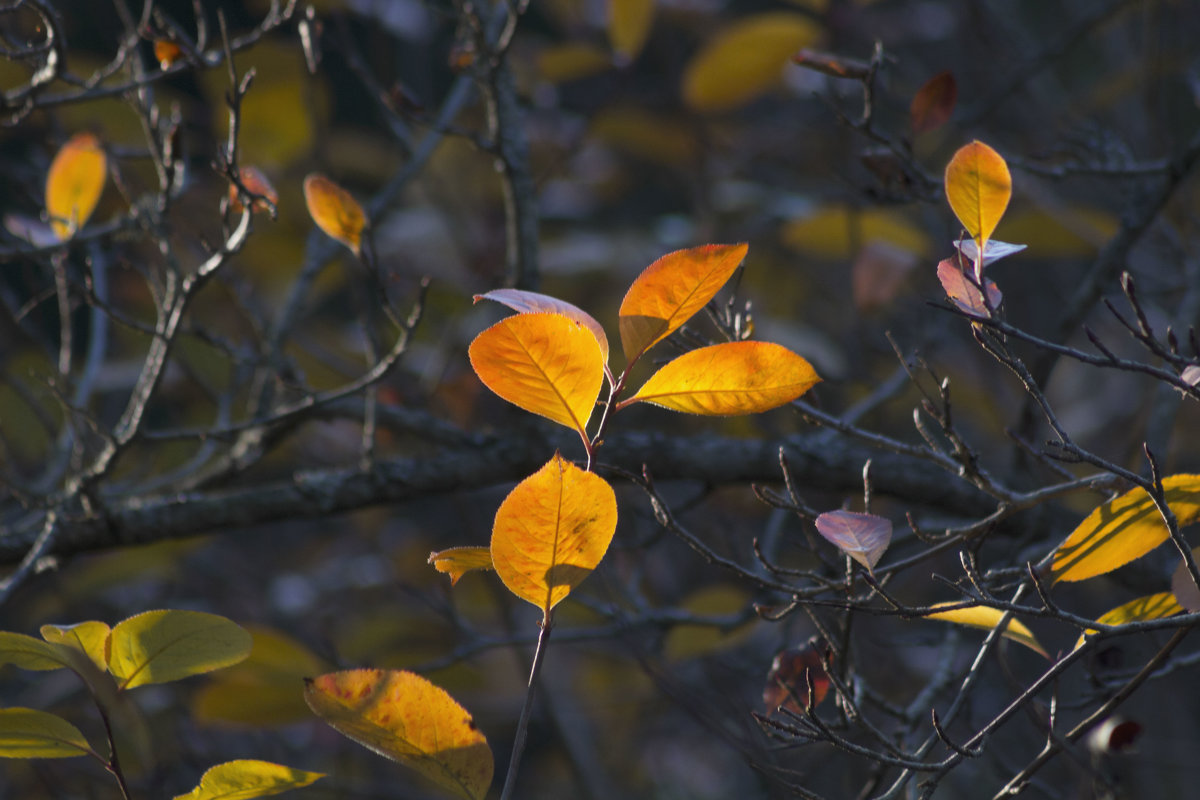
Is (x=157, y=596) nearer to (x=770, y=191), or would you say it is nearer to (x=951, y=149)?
(x=770, y=191)

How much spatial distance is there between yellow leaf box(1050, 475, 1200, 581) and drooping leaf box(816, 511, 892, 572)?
0.14 meters

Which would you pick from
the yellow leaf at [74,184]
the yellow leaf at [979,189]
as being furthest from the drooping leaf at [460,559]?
the yellow leaf at [74,184]

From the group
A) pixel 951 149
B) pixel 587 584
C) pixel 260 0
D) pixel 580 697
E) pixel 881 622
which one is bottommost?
A: pixel 580 697

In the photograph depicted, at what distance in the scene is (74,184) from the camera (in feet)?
3.40

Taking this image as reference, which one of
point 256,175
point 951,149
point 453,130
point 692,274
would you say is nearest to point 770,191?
point 951,149

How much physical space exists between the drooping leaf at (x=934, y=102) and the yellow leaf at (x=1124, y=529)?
18.0 inches

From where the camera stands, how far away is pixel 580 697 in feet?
7.57

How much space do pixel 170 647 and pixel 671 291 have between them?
0.40 m

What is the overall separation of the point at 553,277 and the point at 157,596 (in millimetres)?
1327

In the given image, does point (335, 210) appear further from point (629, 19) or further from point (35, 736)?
point (629, 19)

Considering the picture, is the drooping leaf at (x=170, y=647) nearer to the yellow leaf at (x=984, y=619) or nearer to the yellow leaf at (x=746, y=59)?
the yellow leaf at (x=984, y=619)

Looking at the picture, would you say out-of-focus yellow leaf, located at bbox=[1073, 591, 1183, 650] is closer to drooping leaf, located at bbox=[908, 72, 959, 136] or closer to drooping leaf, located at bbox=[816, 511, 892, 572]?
drooping leaf, located at bbox=[816, 511, 892, 572]

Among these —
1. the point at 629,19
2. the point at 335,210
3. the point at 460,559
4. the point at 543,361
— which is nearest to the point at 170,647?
the point at 460,559

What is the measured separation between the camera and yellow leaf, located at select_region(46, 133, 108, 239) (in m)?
1.03
